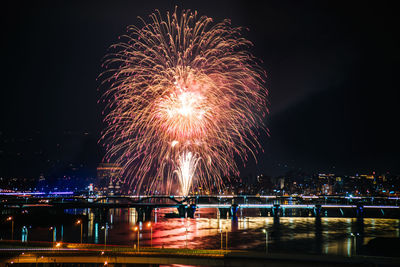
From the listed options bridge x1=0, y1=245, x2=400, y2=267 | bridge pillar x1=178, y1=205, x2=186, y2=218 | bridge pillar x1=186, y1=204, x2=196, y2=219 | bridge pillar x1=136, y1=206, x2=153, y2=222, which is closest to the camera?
bridge x1=0, y1=245, x2=400, y2=267

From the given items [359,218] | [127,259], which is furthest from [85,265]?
[359,218]

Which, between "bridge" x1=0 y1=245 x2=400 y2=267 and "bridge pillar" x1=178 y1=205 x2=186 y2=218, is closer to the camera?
"bridge" x1=0 y1=245 x2=400 y2=267

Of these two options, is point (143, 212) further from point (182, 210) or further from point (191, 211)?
point (191, 211)

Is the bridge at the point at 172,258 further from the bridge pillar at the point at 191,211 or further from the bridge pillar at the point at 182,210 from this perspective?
the bridge pillar at the point at 182,210

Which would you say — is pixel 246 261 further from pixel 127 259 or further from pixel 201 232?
pixel 201 232

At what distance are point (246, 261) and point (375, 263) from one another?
1052 cm

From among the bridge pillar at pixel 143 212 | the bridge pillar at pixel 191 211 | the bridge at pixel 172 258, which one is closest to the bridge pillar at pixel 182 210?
the bridge pillar at pixel 191 211

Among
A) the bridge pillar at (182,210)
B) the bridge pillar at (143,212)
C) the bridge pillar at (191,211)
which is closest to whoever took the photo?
the bridge pillar at (143,212)

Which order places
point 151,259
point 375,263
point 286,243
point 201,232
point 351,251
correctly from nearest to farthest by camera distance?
point 375,263
point 151,259
point 351,251
point 286,243
point 201,232

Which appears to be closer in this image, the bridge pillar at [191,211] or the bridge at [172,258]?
the bridge at [172,258]

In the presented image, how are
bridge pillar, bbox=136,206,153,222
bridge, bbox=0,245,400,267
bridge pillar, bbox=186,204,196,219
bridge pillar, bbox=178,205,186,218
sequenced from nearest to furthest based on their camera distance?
1. bridge, bbox=0,245,400,267
2. bridge pillar, bbox=136,206,153,222
3. bridge pillar, bbox=186,204,196,219
4. bridge pillar, bbox=178,205,186,218

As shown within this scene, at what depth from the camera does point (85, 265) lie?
38250mm

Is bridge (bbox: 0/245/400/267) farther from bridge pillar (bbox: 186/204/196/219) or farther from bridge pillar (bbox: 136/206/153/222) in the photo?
bridge pillar (bbox: 186/204/196/219)

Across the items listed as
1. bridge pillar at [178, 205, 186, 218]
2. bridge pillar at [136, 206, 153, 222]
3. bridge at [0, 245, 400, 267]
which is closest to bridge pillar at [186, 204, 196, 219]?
bridge pillar at [178, 205, 186, 218]
